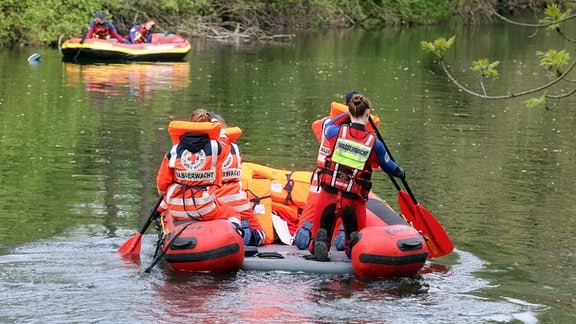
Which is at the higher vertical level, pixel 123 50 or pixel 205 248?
pixel 205 248

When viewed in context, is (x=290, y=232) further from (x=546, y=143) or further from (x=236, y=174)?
(x=546, y=143)

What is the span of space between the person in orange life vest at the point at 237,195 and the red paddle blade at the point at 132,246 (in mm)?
809

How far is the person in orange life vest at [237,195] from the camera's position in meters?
9.92

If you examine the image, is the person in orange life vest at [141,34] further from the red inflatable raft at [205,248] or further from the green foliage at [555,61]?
the green foliage at [555,61]

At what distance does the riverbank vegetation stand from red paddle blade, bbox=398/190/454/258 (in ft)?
46.1

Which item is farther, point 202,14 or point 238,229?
point 202,14

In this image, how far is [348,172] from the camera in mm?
9445

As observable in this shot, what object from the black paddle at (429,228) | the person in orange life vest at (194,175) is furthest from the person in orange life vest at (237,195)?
the black paddle at (429,228)

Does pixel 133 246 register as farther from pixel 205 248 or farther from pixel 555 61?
pixel 555 61

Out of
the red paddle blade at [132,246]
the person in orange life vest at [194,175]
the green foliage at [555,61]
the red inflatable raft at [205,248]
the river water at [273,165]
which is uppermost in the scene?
the green foliage at [555,61]

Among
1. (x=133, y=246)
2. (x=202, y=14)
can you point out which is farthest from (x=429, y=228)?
(x=202, y=14)

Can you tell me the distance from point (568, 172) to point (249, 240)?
7.26m

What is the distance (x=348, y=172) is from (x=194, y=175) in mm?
1308

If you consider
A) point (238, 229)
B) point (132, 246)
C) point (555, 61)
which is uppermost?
point (555, 61)
